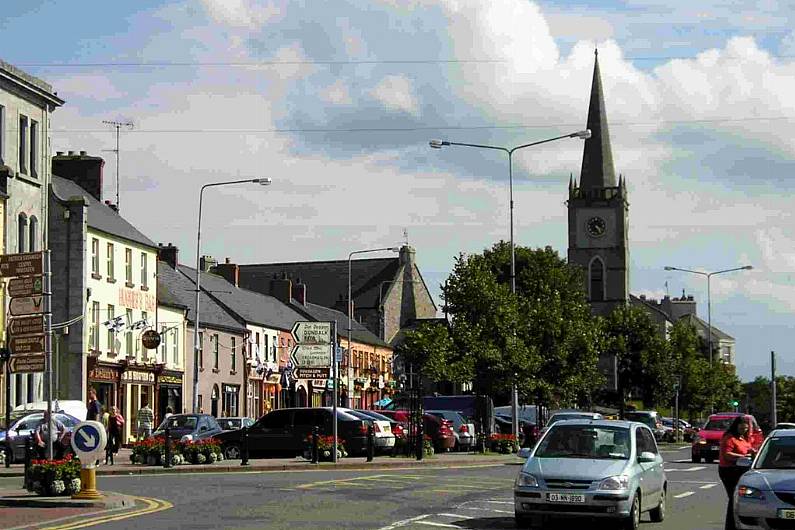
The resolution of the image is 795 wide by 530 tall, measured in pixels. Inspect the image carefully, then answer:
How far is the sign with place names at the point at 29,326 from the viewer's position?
25266 millimetres

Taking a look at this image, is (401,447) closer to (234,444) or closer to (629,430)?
(234,444)

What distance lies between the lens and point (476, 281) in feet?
185

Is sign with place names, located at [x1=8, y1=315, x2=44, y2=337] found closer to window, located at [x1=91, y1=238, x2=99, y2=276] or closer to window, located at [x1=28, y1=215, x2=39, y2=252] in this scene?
window, located at [x1=28, y1=215, x2=39, y2=252]

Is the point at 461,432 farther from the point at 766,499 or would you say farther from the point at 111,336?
the point at 766,499

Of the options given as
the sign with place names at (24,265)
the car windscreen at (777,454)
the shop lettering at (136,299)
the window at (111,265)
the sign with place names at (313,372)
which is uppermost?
the window at (111,265)

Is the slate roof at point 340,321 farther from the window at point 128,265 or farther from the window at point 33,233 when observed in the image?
the window at point 33,233

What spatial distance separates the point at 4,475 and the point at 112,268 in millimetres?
28548

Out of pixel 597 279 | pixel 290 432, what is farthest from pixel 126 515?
pixel 597 279

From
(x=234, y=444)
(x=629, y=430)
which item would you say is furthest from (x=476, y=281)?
(x=629, y=430)

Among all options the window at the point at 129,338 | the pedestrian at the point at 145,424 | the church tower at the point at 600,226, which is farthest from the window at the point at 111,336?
the church tower at the point at 600,226

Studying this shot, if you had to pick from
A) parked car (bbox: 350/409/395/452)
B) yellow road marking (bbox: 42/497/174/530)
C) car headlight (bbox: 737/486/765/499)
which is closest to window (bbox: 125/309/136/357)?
parked car (bbox: 350/409/395/452)

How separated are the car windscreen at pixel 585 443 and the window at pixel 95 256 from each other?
41020mm

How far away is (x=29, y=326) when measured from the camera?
25344 mm

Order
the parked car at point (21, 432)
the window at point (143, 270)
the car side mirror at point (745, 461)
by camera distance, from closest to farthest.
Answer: the car side mirror at point (745, 461), the parked car at point (21, 432), the window at point (143, 270)
